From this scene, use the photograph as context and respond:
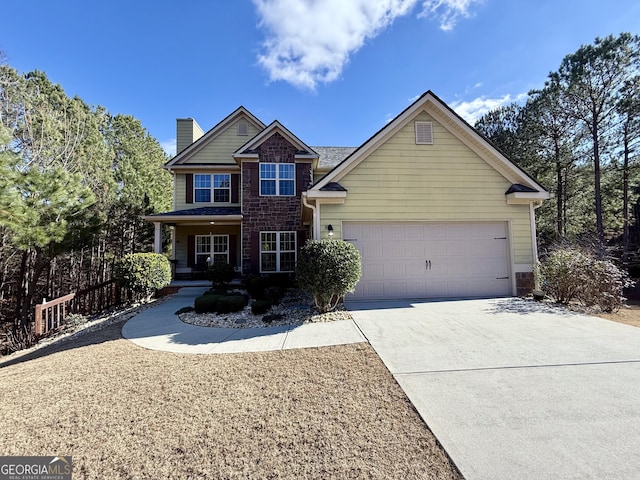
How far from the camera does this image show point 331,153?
56.3 feet

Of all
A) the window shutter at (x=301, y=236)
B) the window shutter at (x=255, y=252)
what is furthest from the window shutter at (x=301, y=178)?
the window shutter at (x=255, y=252)

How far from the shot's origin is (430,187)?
9.02 metres

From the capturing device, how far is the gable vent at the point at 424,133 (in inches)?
361

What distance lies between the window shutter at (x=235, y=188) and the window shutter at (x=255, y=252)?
9.41 feet

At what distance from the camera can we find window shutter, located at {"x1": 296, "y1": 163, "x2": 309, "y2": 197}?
13461mm

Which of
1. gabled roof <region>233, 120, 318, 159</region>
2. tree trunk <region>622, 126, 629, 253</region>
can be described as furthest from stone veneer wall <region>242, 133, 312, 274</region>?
tree trunk <region>622, 126, 629, 253</region>

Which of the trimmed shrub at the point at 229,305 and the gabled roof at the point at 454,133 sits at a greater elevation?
the gabled roof at the point at 454,133

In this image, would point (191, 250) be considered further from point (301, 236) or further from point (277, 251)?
point (301, 236)

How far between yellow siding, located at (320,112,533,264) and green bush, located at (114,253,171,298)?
7.08 meters

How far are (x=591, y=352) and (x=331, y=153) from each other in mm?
14910

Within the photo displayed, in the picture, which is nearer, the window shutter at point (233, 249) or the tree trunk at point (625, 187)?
the window shutter at point (233, 249)

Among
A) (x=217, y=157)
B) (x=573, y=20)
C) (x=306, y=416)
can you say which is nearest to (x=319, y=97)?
(x=217, y=157)

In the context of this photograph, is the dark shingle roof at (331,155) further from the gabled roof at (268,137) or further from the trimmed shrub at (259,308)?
the trimmed shrub at (259,308)

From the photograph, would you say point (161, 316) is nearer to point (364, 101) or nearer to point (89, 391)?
point (89, 391)
